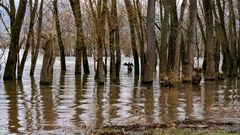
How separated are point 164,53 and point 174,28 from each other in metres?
2.73

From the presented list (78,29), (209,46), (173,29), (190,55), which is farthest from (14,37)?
(209,46)

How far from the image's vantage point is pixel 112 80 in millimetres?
27344

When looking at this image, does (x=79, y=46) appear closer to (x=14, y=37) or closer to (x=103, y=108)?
(x=14, y=37)

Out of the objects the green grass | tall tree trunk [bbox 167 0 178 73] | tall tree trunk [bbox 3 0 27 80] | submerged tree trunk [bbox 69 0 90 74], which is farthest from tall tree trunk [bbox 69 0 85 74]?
the green grass

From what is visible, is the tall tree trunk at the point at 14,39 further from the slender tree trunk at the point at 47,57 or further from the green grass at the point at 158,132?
the green grass at the point at 158,132

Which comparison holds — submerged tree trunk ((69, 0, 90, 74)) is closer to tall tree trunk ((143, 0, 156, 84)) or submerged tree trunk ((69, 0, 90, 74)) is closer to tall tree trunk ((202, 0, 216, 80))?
tall tree trunk ((143, 0, 156, 84))

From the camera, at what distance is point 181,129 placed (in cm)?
1022

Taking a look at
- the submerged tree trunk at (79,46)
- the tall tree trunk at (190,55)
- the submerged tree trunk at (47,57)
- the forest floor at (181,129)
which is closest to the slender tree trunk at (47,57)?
the submerged tree trunk at (47,57)

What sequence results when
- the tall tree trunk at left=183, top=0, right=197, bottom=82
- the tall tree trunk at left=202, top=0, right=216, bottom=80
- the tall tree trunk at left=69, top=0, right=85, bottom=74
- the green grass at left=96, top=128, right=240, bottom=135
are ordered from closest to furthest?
the green grass at left=96, top=128, right=240, bottom=135 → the tall tree trunk at left=183, top=0, right=197, bottom=82 → the tall tree trunk at left=202, top=0, right=216, bottom=80 → the tall tree trunk at left=69, top=0, right=85, bottom=74

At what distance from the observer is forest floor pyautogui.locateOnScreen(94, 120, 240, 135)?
9602 millimetres

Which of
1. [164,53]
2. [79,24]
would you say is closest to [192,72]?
[164,53]

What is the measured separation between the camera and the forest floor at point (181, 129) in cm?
960

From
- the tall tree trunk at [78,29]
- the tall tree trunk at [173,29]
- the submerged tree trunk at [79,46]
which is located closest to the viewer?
the tall tree trunk at [173,29]

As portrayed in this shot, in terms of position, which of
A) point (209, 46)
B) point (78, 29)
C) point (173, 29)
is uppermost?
point (78, 29)
